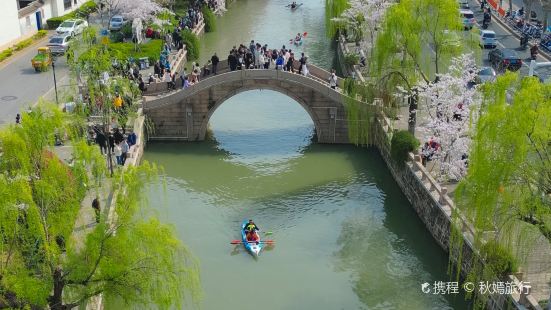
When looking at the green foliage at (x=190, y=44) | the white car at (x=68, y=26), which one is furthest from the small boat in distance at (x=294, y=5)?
the white car at (x=68, y=26)

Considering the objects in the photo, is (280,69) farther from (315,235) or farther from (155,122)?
(315,235)

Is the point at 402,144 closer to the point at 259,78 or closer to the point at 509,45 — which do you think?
→ the point at 259,78

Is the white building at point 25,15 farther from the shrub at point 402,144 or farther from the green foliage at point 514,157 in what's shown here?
the green foliage at point 514,157

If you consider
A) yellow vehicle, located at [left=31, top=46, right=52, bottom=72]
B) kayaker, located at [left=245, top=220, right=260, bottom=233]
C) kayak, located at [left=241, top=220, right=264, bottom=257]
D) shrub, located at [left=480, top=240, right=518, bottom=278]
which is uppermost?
yellow vehicle, located at [left=31, top=46, right=52, bottom=72]

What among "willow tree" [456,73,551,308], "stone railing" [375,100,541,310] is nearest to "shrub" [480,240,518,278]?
"stone railing" [375,100,541,310]

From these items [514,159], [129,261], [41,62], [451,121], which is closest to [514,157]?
[514,159]

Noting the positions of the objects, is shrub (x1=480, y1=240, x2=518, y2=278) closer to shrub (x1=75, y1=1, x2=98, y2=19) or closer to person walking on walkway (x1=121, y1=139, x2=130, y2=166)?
person walking on walkway (x1=121, y1=139, x2=130, y2=166)
